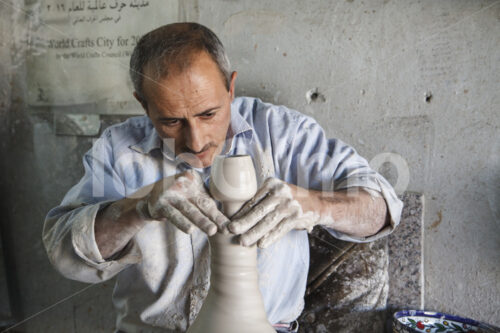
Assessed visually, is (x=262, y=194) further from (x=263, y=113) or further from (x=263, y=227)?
(x=263, y=113)

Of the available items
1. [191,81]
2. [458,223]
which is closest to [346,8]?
[191,81]

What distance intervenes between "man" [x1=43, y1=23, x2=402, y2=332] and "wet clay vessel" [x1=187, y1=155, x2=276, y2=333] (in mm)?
34

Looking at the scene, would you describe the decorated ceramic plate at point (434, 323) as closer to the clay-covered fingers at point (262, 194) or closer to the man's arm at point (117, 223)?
the clay-covered fingers at point (262, 194)

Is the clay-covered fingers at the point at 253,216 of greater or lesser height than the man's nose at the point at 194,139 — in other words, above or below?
below

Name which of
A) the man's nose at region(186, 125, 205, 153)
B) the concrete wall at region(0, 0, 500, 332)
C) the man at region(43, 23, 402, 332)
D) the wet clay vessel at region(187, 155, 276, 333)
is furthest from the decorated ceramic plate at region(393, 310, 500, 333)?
the man's nose at region(186, 125, 205, 153)

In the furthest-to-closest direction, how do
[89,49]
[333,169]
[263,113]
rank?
[89,49], [263,113], [333,169]

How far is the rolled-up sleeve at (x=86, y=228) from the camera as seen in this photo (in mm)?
Result: 812

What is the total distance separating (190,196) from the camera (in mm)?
652

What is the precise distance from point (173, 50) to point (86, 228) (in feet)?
1.57

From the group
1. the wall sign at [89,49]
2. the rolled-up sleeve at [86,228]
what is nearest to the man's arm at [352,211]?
the rolled-up sleeve at [86,228]

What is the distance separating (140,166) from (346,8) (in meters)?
0.86

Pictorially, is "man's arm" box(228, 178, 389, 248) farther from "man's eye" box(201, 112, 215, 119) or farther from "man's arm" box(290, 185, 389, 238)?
"man's eye" box(201, 112, 215, 119)

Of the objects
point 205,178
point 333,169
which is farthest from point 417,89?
point 205,178

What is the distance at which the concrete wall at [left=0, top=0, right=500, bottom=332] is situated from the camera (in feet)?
3.46
